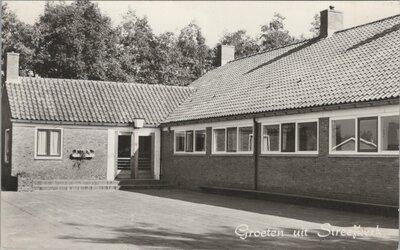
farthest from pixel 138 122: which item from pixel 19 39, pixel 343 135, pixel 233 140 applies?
pixel 19 39

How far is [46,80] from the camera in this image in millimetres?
27797

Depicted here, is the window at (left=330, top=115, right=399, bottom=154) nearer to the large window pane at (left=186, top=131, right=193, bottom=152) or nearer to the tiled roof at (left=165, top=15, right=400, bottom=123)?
the tiled roof at (left=165, top=15, right=400, bottom=123)

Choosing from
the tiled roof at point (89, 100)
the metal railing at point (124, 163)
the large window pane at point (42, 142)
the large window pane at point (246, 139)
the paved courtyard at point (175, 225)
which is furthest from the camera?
the metal railing at point (124, 163)

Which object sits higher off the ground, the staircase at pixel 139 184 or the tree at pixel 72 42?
the tree at pixel 72 42

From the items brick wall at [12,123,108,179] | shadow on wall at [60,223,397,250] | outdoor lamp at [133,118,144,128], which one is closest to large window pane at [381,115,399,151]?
shadow on wall at [60,223,397,250]

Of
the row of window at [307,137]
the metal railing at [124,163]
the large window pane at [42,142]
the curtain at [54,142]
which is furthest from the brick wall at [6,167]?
the row of window at [307,137]

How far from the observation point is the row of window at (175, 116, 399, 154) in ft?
46.7

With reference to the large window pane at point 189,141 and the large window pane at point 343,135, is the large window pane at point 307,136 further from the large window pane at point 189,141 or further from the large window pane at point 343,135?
the large window pane at point 189,141

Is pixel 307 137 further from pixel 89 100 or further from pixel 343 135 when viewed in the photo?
pixel 89 100

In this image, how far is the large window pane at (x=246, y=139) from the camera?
2017 cm

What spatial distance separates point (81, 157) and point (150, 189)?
378cm

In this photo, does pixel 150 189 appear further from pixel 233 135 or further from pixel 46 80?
pixel 46 80

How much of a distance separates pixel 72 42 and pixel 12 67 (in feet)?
44.7

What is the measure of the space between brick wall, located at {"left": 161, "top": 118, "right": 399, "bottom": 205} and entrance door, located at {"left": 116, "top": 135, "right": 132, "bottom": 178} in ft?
12.6
